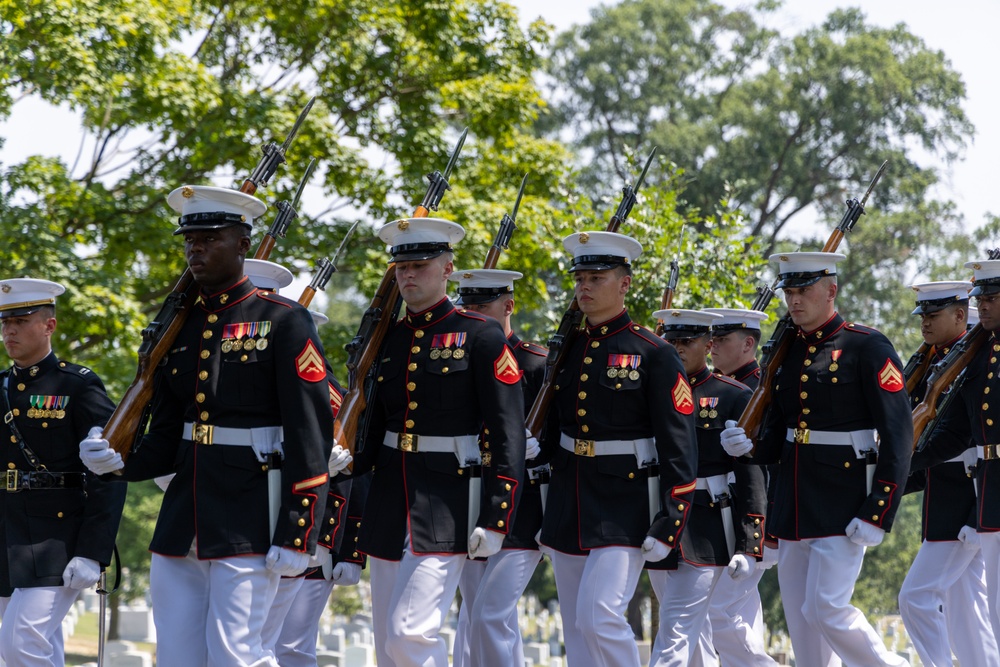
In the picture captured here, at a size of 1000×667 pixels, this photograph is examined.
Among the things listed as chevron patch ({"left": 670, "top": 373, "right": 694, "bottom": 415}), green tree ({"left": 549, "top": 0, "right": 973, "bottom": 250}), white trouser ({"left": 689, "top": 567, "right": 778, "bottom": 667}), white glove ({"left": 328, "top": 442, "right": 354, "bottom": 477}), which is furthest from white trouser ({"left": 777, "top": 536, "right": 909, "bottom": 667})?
green tree ({"left": 549, "top": 0, "right": 973, "bottom": 250})

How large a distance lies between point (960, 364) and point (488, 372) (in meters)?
3.23

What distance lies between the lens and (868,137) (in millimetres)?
30922

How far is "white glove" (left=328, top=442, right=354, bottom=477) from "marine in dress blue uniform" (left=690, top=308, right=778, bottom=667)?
2561 mm

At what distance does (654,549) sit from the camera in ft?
20.5

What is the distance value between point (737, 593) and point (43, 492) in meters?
4.13

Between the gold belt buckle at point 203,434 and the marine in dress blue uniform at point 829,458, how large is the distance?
2.97 metres

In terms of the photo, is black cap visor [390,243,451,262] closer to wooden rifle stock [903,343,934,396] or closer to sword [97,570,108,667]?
sword [97,570,108,667]

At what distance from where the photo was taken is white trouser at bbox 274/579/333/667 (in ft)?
24.7

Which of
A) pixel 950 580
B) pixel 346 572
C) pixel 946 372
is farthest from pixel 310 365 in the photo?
pixel 950 580

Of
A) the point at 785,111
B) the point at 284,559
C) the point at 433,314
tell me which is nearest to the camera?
the point at 284,559

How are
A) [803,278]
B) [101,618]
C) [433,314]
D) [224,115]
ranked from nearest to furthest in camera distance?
[433,314], [101,618], [803,278], [224,115]

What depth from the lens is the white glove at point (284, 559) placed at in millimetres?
4980

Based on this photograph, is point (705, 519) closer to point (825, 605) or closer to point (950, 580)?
point (825, 605)

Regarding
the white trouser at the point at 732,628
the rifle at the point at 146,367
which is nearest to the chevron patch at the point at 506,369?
the rifle at the point at 146,367
